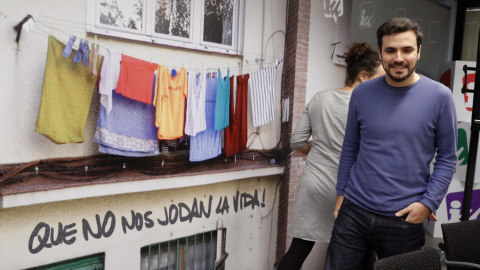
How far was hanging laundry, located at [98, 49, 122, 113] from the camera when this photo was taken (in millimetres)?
3254

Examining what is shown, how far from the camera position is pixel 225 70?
14.6 ft

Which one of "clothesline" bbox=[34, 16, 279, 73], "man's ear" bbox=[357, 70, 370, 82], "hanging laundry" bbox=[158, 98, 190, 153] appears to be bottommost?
"hanging laundry" bbox=[158, 98, 190, 153]

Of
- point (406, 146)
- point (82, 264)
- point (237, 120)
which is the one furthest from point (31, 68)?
point (406, 146)

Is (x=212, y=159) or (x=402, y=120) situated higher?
(x=402, y=120)

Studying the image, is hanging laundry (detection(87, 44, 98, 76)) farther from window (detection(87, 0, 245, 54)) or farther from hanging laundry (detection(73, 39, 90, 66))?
window (detection(87, 0, 245, 54))

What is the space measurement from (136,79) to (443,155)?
2291 millimetres

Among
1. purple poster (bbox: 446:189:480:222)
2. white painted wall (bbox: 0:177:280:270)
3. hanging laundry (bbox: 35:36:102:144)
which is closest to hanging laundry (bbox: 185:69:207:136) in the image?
white painted wall (bbox: 0:177:280:270)

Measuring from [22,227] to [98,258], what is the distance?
Answer: 0.76 m

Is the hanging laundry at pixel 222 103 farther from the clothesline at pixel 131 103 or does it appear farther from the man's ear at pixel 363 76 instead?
the man's ear at pixel 363 76

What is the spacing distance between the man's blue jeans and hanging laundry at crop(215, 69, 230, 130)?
5.71 ft

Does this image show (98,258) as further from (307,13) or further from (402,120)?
(307,13)

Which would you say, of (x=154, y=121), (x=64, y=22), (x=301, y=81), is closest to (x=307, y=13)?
(x=301, y=81)

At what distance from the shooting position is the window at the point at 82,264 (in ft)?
11.0

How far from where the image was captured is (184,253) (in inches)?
175
